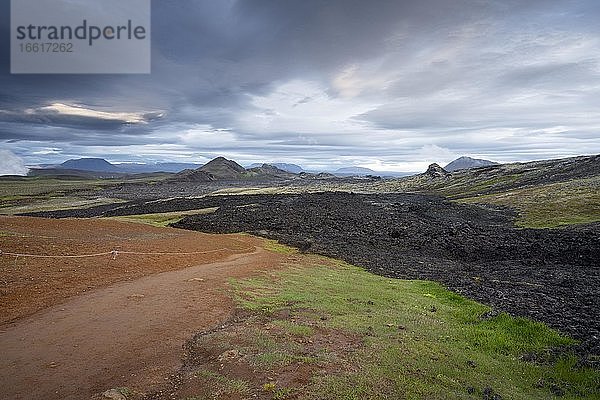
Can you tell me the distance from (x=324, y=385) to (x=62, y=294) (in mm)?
12883

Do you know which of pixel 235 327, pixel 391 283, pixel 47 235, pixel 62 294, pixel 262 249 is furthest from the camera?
pixel 262 249

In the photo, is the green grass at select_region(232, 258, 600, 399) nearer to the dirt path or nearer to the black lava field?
the black lava field

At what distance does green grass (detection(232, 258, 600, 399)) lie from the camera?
37.9ft

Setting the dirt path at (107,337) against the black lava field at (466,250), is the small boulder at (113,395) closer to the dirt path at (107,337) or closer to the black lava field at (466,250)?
the dirt path at (107,337)

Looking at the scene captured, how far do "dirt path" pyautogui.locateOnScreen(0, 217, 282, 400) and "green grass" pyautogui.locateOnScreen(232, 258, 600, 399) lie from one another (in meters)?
2.50

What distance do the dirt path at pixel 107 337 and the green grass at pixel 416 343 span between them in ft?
8.21

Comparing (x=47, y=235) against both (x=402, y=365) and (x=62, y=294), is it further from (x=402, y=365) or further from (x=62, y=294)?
(x=402, y=365)

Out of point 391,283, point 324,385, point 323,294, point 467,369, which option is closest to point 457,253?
point 391,283

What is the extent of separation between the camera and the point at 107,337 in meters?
13.4

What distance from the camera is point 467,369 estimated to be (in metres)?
13.0

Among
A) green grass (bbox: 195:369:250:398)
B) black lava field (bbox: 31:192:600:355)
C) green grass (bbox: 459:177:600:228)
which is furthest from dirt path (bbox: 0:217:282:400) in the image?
green grass (bbox: 459:177:600:228)

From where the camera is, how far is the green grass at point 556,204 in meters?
55.8

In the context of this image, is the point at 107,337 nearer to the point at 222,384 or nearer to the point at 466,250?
the point at 222,384

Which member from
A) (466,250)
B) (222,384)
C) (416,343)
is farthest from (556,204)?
(222,384)
